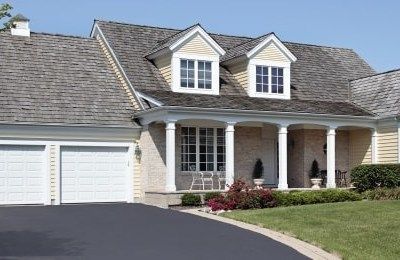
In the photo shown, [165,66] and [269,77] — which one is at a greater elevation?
[165,66]

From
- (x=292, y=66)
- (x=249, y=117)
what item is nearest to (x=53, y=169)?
(x=249, y=117)

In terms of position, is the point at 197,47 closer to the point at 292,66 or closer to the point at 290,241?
the point at 292,66

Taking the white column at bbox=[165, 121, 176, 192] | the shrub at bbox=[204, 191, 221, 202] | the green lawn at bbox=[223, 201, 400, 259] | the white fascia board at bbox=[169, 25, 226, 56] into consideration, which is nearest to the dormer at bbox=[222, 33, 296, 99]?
the white fascia board at bbox=[169, 25, 226, 56]

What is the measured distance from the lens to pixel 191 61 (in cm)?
2586

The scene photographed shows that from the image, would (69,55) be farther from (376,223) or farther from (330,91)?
(376,223)

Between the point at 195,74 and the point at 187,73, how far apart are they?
12.8 inches

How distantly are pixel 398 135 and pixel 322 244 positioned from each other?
45.5 feet

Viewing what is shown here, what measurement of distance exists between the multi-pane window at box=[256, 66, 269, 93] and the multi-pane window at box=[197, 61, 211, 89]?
240cm

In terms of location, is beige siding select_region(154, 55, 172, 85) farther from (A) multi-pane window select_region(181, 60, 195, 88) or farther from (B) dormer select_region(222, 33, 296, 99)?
(B) dormer select_region(222, 33, 296, 99)

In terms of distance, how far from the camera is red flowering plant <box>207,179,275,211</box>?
20.6 metres

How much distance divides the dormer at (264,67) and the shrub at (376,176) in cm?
508

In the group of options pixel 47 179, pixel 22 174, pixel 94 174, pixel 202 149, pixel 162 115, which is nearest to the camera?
pixel 22 174

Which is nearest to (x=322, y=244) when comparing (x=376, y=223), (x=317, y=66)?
(x=376, y=223)

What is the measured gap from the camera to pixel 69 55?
26703 mm
